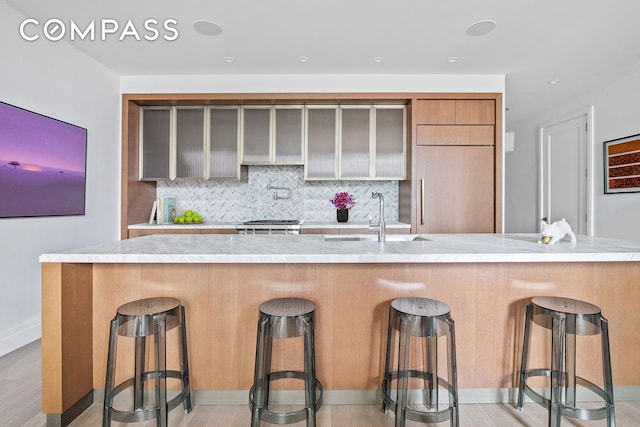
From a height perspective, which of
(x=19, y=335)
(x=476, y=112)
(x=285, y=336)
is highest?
(x=476, y=112)

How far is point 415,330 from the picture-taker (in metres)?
1.51

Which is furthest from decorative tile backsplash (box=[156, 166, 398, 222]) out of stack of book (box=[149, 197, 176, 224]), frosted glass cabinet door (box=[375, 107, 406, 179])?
frosted glass cabinet door (box=[375, 107, 406, 179])

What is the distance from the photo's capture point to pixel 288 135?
4.00 m

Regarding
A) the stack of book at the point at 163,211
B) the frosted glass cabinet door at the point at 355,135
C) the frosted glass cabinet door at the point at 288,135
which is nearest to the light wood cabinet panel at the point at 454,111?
the frosted glass cabinet door at the point at 355,135

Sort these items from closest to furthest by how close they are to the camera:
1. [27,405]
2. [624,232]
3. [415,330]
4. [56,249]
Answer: [415,330]
[27,405]
[56,249]
[624,232]

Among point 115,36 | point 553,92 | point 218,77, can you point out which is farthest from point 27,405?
point 553,92

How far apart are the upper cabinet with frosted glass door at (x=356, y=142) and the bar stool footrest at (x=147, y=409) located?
2.65 m

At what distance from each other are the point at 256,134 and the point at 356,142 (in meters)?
1.21

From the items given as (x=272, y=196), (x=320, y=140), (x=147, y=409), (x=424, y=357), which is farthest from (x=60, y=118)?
(x=424, y=357)

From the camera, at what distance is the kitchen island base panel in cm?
186

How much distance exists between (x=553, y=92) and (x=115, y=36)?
5042 mm

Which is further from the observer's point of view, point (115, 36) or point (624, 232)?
point (624, 232)

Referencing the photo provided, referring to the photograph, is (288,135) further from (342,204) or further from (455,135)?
(455,135)

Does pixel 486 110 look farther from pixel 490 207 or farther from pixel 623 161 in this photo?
pixel 623 161
